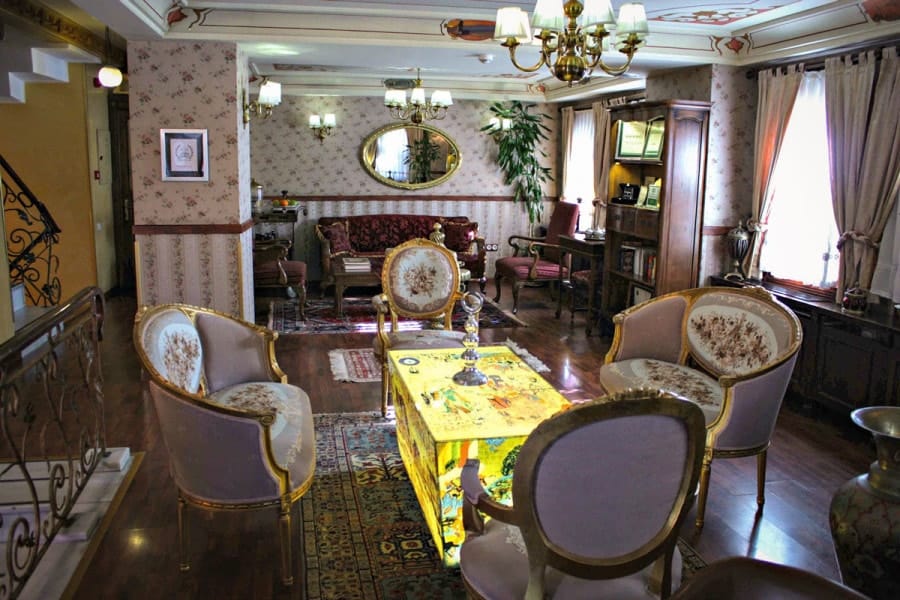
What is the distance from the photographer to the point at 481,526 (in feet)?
7.91

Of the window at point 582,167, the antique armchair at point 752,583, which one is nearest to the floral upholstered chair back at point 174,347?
the antique armchair at point 752,583

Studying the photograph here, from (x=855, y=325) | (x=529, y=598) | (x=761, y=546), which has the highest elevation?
(x=855, y=325)

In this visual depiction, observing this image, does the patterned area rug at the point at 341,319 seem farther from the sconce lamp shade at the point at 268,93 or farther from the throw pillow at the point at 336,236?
the sconce lamp shade at the point at 268,93

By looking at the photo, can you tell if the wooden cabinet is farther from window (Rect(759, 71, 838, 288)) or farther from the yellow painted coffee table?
the yellow painted coffee table

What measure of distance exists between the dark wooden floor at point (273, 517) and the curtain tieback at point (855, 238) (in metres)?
1.11

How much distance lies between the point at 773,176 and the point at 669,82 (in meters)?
1.37

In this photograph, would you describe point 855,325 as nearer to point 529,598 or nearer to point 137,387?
point 529,598

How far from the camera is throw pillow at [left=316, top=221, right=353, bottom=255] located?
8711 mm

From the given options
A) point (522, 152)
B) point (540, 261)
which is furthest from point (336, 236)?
point (522, 152)

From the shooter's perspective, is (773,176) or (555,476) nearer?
(555,476)

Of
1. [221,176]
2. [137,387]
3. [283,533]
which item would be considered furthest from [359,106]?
[283,533]

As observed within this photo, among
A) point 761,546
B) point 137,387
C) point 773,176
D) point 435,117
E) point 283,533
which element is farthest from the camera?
point 435,117

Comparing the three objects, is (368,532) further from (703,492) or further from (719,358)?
(719,358)

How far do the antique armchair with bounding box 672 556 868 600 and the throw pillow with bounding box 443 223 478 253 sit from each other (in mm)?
7795
